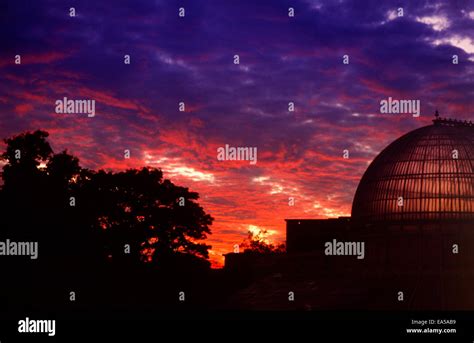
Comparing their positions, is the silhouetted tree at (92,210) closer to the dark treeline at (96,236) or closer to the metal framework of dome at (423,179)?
the dark treeline at (96,236)

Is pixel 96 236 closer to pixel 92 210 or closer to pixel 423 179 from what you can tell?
pixel 92 210

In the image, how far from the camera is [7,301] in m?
52.0

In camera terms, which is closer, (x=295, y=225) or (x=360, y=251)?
(x=360, y=251)

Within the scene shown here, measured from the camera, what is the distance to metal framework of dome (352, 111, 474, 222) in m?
69.8

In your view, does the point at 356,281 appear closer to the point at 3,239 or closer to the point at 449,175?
the point at 449,175

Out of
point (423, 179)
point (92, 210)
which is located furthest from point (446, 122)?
point (92, 210)

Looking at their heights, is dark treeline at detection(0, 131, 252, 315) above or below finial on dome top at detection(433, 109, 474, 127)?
below

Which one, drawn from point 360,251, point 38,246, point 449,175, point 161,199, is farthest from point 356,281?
point 38,246

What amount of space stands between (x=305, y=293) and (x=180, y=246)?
1319 centimetres

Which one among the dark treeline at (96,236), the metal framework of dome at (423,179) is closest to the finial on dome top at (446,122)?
the metal framework of dome at (423,179)

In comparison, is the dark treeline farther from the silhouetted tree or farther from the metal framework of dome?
the metal framework of dome

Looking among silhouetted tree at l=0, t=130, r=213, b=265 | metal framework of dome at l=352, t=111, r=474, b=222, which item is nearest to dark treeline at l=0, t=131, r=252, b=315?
silhouetted tree at l=0, t=130, r=213, b=265

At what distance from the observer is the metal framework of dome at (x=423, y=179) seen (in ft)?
229

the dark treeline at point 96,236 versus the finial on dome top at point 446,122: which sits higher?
the finial on dome top at point 446,122
